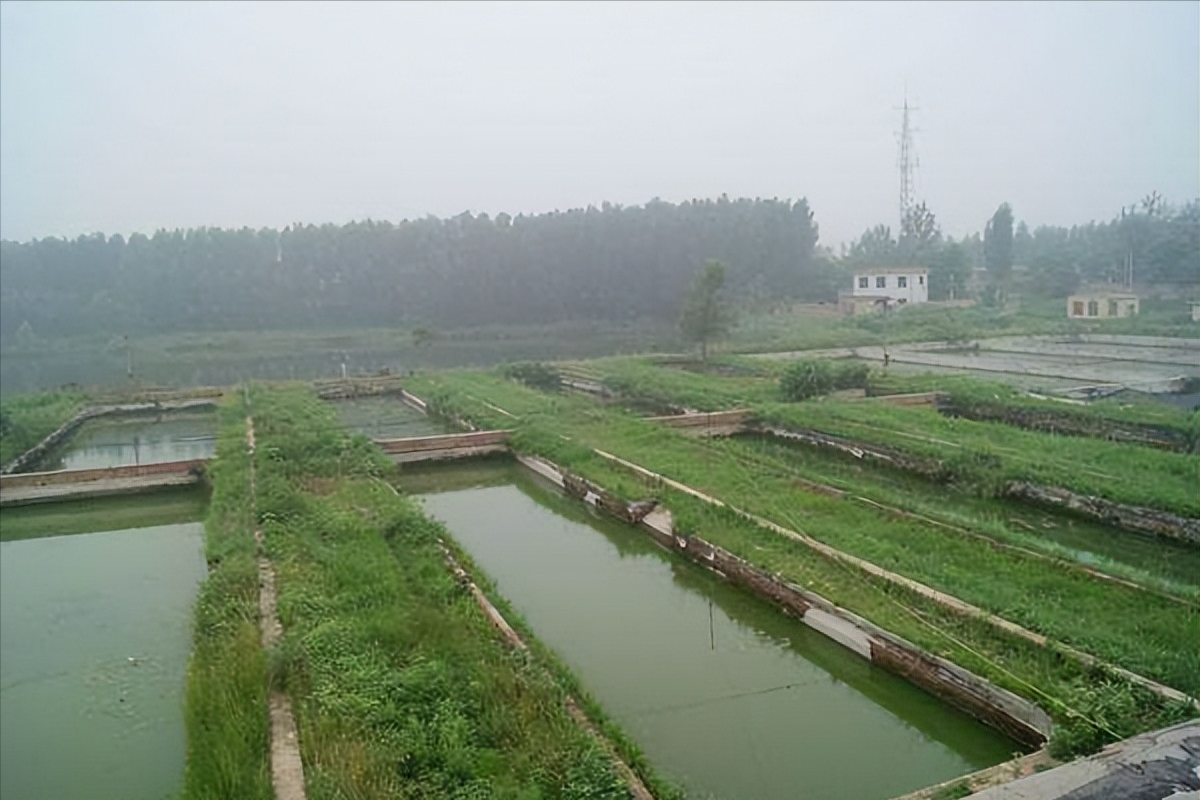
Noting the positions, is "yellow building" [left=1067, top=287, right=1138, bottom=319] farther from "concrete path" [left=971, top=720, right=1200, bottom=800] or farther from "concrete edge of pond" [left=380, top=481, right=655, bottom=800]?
"concrete path" [left=971, top=720, right=1200, bottom=800]

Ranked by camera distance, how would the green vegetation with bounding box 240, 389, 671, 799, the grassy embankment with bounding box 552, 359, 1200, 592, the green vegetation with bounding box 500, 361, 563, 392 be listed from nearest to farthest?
1. the green vegetation with bounding box 240, 389, 671, 799
2. the grassy embankment with bounding box 552, 359, 1200, 592
3. the green vegetation with bounding box 500, 361, 563, 392

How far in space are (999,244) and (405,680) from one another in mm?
48479

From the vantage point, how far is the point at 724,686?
22.3ft

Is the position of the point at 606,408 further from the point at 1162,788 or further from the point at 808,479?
the point at 1162,788

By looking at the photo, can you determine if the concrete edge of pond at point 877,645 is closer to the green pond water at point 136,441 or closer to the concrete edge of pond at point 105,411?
the green pond water at point 136,441

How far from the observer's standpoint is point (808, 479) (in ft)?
37.2

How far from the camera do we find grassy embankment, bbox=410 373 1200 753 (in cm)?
561

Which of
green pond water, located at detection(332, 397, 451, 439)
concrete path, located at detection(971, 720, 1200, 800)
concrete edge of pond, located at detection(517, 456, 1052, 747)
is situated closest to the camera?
concrete path, located at detection(971, 720, 1200, 800)

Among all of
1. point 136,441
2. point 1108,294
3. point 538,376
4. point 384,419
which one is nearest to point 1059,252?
point 1108,294

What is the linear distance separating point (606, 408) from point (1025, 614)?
13208 millimetres

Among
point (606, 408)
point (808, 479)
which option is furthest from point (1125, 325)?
point (808, 479)

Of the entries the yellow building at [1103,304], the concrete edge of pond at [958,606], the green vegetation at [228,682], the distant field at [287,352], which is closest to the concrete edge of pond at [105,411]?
the distant field at [287,352]

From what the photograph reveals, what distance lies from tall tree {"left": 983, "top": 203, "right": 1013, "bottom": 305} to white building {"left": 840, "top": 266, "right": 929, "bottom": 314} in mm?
3842

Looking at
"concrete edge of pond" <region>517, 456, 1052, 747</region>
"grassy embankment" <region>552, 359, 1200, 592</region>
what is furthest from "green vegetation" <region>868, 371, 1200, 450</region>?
"concrete edge of pond" <region>517, 456, 1052, 747</region>
